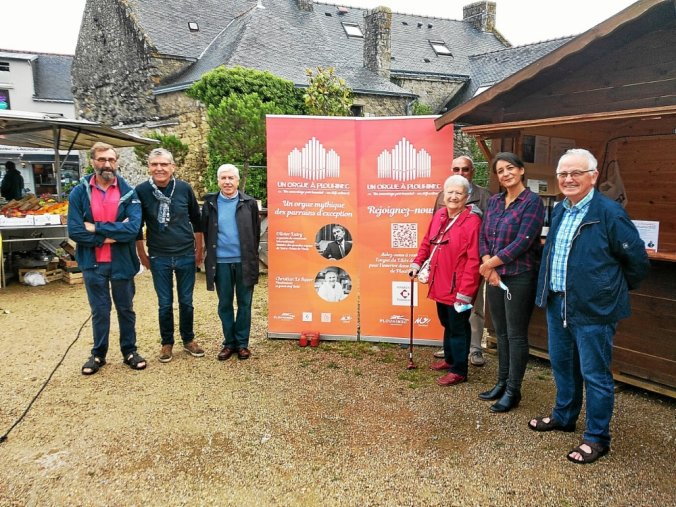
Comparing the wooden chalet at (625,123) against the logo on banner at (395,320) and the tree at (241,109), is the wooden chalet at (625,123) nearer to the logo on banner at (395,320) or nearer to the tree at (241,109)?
the logo on banner at (395,320)

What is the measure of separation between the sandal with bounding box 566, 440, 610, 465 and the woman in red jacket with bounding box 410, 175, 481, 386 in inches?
43.9

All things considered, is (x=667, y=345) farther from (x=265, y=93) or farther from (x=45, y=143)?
(x=265, y=93)

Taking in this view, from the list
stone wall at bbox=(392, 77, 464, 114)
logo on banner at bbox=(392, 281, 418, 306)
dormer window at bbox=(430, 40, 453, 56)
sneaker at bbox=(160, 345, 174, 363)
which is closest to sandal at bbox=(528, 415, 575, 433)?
logo on banner at bbox=(392, 281, 418, 306)

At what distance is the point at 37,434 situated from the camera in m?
3.41

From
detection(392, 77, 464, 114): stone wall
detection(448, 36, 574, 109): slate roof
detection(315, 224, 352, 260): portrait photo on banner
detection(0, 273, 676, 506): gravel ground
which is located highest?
detection(448, 36, 574, 109): slate roof

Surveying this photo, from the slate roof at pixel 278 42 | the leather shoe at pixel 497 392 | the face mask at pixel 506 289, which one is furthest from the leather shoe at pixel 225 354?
the slate roof at pixel 278 42

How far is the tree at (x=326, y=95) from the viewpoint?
550 inches

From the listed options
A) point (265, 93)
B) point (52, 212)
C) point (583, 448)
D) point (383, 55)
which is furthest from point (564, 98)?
point (383, 55)

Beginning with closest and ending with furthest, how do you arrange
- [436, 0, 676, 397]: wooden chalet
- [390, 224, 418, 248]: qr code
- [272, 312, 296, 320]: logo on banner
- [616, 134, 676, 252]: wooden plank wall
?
[436, 0, 676, 397]: wooden chalet → [616, 134, 676, 252]: wooden plank wall → [390, 224, 418, 248]: qr code → [272, 312, 296, 320]: logo on banner

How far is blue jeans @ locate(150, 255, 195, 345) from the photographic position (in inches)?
176

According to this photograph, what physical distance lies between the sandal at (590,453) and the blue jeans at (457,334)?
3.84ft

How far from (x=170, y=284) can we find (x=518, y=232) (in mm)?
2959

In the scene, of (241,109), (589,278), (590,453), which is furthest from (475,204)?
(241,109)

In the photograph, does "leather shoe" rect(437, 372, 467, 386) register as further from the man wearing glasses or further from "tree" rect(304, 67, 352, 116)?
"tree" rect(304, 67, 352, 116)
